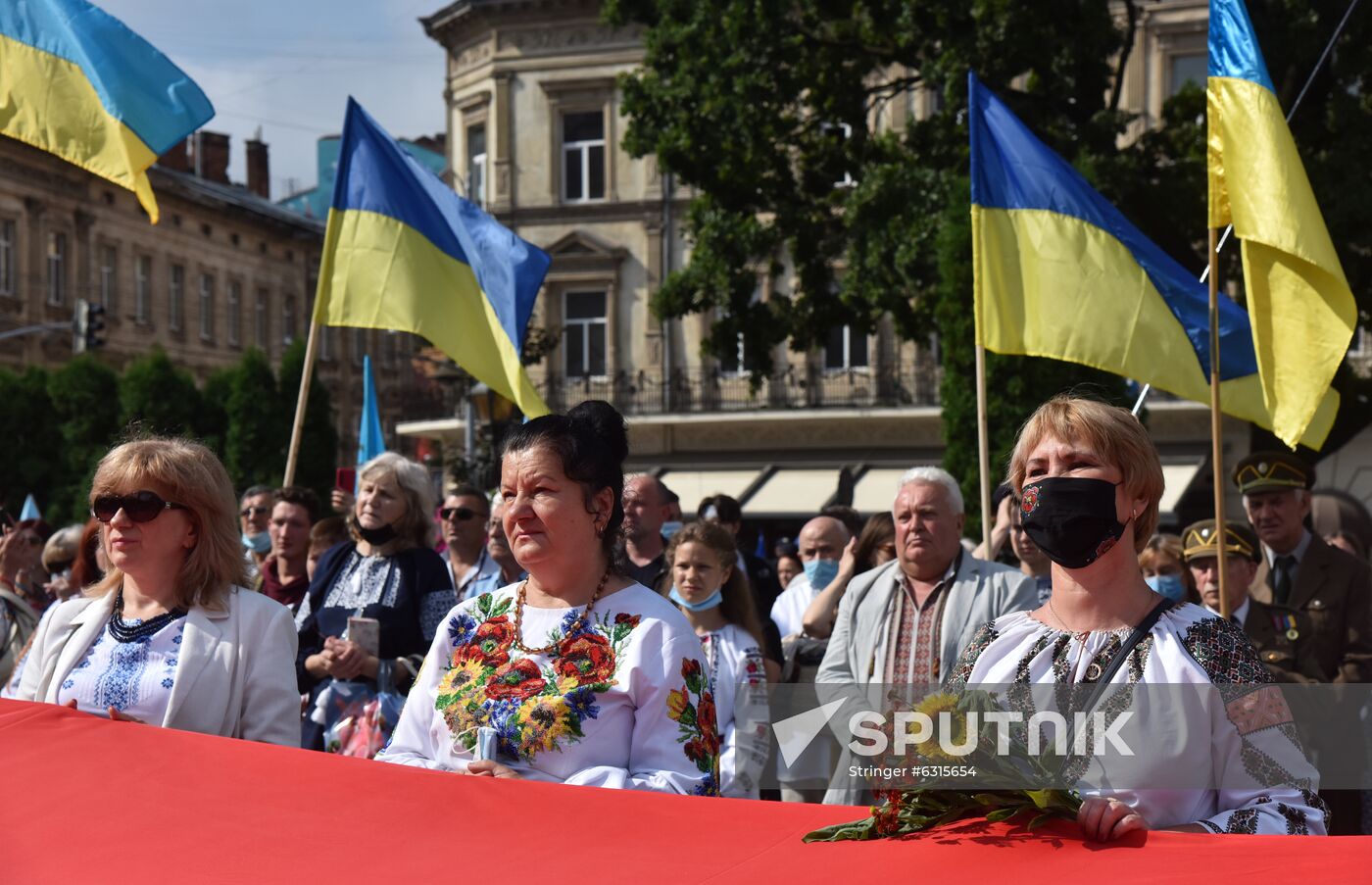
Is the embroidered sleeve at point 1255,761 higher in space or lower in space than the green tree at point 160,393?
lower

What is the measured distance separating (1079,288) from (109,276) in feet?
147

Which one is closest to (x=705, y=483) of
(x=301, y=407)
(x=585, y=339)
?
(x=585, y=339)

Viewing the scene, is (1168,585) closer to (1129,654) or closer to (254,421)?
(1129,654)

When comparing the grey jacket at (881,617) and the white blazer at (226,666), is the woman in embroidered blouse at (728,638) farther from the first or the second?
the white blazer at (226,666)

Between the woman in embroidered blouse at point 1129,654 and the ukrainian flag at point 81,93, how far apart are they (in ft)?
16.4

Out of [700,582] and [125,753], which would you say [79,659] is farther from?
[700,582]

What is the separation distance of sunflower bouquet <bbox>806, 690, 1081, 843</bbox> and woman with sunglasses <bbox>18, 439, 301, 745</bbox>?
7.36 feet

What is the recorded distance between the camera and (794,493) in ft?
109

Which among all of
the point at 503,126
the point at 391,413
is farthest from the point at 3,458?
the point at 391,413

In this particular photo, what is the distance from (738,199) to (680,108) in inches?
62.5

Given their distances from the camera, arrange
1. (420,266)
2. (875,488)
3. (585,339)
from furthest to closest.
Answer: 1. (585,339)
2. (875,488)
3. (420,266)

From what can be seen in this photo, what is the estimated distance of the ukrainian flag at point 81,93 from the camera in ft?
23.9

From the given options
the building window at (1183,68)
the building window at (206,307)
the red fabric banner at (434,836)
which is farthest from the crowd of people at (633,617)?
the building window at (206,307)

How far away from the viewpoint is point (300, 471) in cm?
3466
